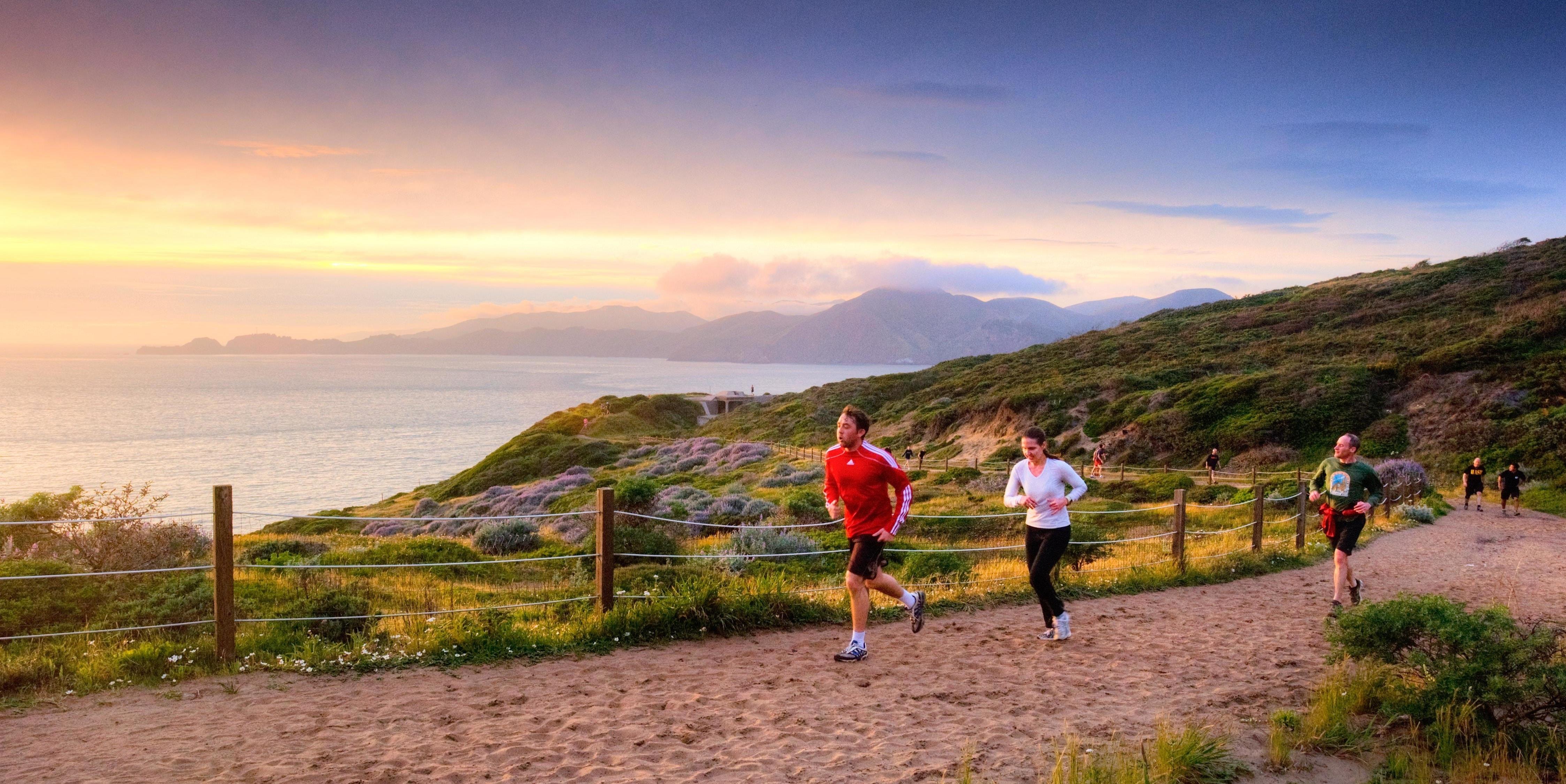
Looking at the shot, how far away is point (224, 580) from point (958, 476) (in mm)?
28332

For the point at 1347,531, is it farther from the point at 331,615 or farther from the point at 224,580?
the point at 224,580

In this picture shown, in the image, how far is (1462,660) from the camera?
216 inches

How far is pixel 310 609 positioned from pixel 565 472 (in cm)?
3474

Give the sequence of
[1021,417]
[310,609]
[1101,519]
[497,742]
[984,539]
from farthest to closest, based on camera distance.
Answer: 1. [1021,417]
2. [1101,519]
3. [984,539]
4. [310,609]
5. [497,742]

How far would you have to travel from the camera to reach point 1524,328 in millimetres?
39219

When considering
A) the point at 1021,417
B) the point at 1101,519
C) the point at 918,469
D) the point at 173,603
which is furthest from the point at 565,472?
the point at 173,603

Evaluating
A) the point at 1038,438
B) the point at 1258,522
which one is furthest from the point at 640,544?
the point at 1258,522

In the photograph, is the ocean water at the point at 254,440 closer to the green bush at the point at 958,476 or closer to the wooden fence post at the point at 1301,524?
the wooden fence post at the point at 1301,524

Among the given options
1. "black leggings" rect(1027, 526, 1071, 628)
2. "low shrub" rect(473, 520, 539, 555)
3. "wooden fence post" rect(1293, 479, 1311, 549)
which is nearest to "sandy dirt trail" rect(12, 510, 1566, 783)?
"black leggings" rect(1027, 526, 1071, 628)

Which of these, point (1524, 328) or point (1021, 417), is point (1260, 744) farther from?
point (1524, 328)

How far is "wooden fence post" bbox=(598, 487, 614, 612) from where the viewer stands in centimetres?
774

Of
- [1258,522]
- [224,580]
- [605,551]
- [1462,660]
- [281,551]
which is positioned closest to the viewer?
[1462,660]

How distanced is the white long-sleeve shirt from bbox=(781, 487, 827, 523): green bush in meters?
11.6

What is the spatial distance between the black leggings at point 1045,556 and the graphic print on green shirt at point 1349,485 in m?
3.21
